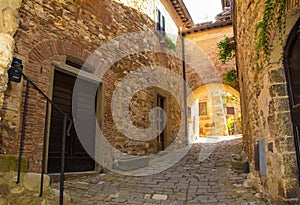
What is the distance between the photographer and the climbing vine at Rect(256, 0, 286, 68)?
8.42ft

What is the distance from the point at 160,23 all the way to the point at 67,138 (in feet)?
21.1

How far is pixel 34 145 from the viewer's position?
3961mm

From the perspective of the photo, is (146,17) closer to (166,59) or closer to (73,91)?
(166,59)

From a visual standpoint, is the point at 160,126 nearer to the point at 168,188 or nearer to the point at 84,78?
the point at 84,78

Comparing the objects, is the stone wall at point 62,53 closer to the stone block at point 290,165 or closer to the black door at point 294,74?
the stone block at point 290,165

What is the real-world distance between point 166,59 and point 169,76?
72cm

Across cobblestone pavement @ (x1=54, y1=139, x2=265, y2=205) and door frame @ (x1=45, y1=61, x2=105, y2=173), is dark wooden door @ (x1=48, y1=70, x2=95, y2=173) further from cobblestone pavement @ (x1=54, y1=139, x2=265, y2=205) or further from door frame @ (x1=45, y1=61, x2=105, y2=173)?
cobblestone pavement @ (x1=54, y1=139, x2=265, y2=205)

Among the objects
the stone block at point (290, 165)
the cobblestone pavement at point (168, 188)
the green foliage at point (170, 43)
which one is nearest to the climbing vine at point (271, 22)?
the stone block at point (290, 165)

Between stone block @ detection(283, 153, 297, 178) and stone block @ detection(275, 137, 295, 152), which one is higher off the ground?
stone block @ detection(275, 137, 295, 152)

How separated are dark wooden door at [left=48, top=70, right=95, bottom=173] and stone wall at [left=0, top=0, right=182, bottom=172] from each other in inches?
15.6

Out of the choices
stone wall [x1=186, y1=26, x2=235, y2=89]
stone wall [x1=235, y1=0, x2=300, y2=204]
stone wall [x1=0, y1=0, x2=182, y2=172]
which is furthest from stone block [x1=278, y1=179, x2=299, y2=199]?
stone wall [x1=186, y1=26, x2=235, y2=89]

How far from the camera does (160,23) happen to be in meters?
9.51

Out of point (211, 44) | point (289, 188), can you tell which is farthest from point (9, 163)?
point (211, 44)

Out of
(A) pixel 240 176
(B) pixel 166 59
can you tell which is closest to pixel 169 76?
(B) pixel 166 59
